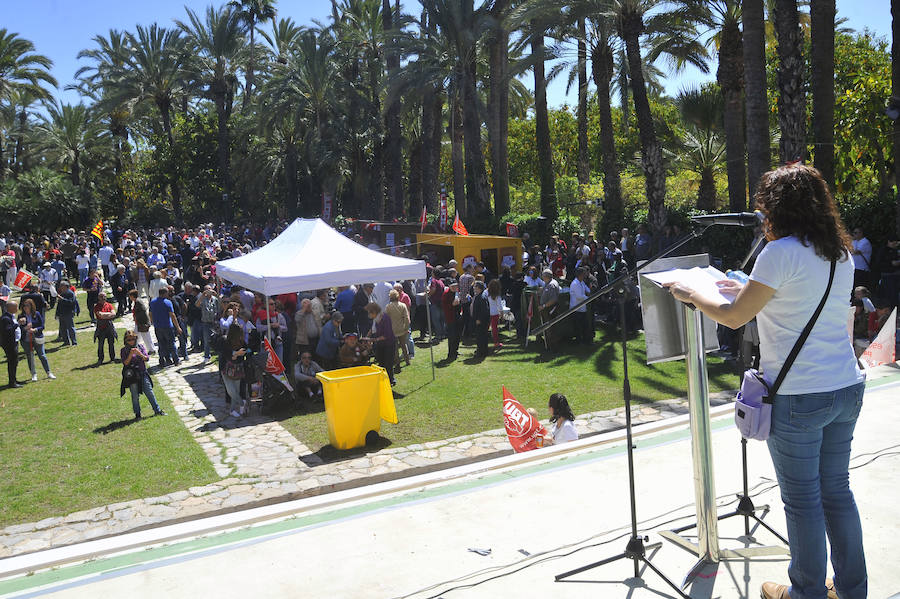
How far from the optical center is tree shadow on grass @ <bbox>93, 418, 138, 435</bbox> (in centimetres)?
956

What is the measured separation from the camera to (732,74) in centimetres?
2070

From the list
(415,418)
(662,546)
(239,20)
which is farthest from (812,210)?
(239,20)

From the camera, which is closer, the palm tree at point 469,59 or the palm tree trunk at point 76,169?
the palm tree at point 469,59

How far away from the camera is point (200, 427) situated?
9781 mm

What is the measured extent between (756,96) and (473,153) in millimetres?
14631

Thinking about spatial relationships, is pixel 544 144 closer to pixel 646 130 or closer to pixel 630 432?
pixel 646 130

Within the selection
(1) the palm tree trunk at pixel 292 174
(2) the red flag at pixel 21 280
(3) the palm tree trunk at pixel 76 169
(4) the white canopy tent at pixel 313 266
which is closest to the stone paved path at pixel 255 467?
(4) the white canopy tent at pixel 313 266

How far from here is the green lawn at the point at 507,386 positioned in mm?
9352

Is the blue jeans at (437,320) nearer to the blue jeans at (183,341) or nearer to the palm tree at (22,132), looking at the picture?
the blue jeans at (183,341)

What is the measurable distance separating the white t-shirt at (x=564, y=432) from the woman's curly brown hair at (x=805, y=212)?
427 cm

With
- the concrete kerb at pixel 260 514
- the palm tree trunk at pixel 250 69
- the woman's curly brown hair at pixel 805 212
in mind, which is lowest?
the concrete kerb at pixel 260 514

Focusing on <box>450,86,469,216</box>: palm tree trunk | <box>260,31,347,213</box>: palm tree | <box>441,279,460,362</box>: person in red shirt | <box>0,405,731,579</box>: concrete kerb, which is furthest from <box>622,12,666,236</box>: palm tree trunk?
<box>260,31,347,213</box>: palm tree

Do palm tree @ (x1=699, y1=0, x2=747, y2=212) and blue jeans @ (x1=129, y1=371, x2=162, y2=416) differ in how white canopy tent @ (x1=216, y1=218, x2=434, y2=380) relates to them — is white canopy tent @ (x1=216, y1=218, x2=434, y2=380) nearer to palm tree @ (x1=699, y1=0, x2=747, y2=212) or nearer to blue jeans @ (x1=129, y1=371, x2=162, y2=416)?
blue jeans @ (x1=129, y1=371, x2=162, y2=416)

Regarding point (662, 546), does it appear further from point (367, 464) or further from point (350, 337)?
point (350, 337)
